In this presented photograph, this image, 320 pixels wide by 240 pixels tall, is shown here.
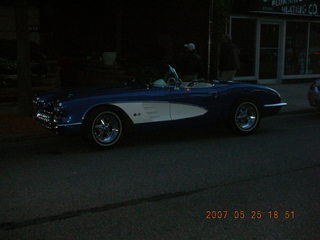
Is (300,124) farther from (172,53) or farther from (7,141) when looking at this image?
(172,53)

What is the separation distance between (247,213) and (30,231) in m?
1.96

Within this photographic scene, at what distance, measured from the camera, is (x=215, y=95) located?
8250 millimetres

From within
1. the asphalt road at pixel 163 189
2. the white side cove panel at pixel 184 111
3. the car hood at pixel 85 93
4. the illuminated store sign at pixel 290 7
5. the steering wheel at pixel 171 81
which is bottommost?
the asphalt road at pixel 163 189

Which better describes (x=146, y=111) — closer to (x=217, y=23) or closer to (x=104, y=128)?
(x=104, y=128)

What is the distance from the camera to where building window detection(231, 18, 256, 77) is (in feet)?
55.8

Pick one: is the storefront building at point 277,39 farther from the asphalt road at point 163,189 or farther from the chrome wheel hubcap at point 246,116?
the asphalt road at point 163,189

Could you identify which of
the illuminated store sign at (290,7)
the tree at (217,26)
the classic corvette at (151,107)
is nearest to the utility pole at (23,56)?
the classic corvette at (151,107)

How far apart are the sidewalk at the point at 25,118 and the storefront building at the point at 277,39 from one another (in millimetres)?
2263

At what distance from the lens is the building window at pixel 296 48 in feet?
61.0

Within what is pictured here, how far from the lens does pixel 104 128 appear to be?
750 centimetres

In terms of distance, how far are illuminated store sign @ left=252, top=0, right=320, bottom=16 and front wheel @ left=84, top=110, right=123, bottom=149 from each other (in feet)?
33.7

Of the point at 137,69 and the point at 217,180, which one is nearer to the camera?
the point at 217,180

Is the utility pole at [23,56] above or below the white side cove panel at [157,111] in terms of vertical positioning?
above

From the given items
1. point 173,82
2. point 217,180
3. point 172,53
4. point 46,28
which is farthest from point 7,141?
point 46,28
